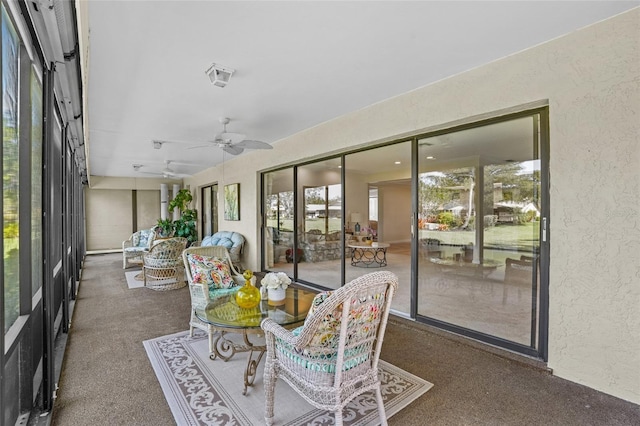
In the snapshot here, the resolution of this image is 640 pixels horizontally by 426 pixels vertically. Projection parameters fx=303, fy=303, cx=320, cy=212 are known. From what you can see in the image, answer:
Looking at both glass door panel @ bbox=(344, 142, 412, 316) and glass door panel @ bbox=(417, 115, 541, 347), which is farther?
glass door panel @ bbox=(344, 142, 412, 316)

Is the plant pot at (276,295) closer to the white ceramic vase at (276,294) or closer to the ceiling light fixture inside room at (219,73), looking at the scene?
the white ceramic vase at (276,294)

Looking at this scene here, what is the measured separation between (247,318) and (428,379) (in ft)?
4.98

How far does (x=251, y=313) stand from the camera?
2.52m

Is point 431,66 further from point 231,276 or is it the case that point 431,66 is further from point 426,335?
point 231,276

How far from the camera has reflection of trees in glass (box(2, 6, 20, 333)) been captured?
1570 millimetres

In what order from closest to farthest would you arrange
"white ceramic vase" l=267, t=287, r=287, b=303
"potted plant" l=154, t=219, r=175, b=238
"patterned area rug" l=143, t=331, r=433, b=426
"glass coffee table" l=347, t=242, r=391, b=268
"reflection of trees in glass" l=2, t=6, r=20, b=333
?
"reflection of trees in glass" l=2, t=6, r=20, b=333
"patterned area rug" l=143, t=331, r=433, b=426
"white ceramic vase" l=267, t=287, r=287, b=303
"glass coffee table" l=347, t=242, r=391, b=268
"potted plant" l=154, t=219, r=175, b=238

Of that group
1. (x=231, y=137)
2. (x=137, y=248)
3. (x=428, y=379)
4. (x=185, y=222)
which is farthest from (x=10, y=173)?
(x=185, y=222)

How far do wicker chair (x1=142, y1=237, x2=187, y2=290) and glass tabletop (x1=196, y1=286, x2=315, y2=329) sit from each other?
2.82 m

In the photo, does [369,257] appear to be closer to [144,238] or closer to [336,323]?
[336,323]

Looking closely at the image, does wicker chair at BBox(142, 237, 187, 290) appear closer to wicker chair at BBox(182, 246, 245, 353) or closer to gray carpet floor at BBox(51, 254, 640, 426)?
gray carpet floor at BBox(51, 254, 640, 426)

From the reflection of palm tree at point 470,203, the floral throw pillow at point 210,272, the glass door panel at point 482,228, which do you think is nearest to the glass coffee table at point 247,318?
the floral throw pillow at point 210,272

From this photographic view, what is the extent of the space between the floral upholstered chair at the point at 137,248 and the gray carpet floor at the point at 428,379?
3704 mm

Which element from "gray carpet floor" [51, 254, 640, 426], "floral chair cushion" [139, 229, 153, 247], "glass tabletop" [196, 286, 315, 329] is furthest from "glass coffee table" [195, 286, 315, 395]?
"floral chair cushion" [139, 229, 153, 247]

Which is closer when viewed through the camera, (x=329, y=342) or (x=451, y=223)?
(x=329, y=342)
